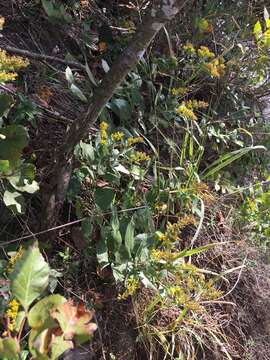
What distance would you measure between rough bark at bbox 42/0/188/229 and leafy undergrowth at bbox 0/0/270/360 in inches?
1.2

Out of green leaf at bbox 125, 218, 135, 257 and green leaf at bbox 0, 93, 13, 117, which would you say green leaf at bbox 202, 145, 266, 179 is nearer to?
green leaf at bbox 125, 218, 135, 257

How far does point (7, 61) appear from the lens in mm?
1137

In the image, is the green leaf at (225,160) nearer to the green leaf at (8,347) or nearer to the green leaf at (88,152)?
the green leaf at (88,152)

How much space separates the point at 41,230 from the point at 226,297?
874mm

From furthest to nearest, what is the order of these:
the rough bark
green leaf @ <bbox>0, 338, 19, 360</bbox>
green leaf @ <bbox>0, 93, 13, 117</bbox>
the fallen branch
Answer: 1. the fallen branch
2. green leaf @ <bbox>0, 93, 13, 117</bbox>
3. the rough bark
4. green leaf @ <bbox>0, 338, 19, 360</bbox>

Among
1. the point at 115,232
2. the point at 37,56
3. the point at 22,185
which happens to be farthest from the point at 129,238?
the point at 37,56

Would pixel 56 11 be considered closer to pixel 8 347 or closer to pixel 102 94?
pixel 102 94

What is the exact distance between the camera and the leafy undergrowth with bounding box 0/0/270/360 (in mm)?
1484

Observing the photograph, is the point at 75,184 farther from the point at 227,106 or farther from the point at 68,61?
the point at 227,106

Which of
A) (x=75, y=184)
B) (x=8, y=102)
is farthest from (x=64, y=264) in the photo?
(x=8, y=102)

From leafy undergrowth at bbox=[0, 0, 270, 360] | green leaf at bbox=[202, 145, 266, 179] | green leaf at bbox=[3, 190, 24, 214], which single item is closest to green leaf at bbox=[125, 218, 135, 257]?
leafy undergrowth at bbox=[0, 0, 270, 360]

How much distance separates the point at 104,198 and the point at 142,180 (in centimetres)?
25

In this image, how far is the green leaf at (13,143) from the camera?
1.27 m

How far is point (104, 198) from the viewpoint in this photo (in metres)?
1.52
